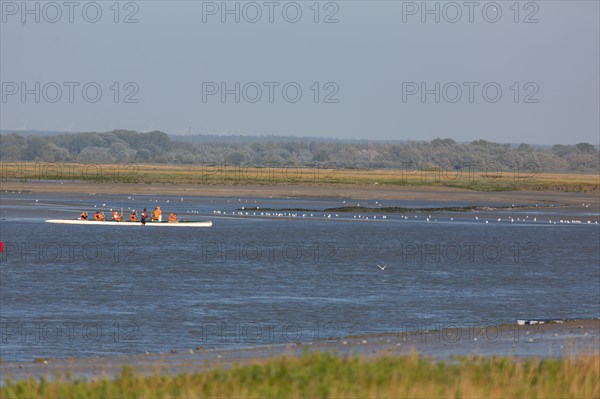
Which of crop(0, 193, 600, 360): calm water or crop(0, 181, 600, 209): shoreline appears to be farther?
crop(0, 181, 600, 209): shoreline

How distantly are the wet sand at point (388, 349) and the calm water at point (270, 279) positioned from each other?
3.00 meters

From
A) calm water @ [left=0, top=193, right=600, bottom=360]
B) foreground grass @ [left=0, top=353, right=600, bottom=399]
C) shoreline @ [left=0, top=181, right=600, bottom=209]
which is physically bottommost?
calm water @ [left=0, top=193, right=600, bottom=360]

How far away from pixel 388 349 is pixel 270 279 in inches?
999

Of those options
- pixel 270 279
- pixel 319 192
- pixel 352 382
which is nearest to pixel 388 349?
pixel 352 382

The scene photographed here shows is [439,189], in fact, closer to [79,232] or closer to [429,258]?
[79,232]

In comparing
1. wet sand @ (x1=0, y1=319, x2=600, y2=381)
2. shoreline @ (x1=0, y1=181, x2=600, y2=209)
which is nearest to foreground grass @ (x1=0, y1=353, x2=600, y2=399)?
wet sand @ (x1=0, y1=319, x2=600, y2=381)

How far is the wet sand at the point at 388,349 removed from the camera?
2281 cm

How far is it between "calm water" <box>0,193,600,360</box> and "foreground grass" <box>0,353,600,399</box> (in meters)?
10.5

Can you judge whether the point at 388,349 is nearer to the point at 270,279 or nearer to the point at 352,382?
the point at 352,382

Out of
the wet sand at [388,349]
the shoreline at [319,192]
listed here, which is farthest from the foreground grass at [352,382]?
the shoreline at [319,192]

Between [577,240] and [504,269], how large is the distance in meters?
22.1

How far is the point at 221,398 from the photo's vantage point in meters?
16.3

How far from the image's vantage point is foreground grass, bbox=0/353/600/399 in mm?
16703

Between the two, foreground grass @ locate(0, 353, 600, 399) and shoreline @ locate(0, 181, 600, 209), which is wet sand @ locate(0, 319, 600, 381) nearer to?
foreground grass @ locate(0, 353, 600, 399)
